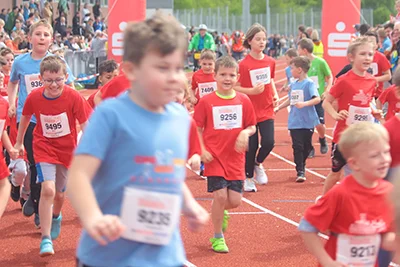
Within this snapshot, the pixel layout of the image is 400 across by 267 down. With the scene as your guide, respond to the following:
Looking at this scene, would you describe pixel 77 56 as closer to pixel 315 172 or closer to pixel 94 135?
pixel 315 172

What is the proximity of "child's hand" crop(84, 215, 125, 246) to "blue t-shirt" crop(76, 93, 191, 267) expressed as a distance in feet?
1.02

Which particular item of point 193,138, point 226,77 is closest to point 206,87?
point 226,77

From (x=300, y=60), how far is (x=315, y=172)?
1.90 meters

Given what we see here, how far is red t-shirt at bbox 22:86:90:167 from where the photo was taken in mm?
7188

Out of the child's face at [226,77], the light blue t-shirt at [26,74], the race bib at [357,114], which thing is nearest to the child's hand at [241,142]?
the child's face at [226,77]

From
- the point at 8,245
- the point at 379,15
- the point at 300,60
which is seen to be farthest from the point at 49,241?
the point at 379,15

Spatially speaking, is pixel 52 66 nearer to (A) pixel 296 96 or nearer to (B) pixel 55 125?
(B) pixel 55 125

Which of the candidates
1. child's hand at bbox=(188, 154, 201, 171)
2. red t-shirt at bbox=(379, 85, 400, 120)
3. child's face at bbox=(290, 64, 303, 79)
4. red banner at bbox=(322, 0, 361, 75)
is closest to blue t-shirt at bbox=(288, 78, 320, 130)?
child's face at bbox=(290, 64, 303, 79)

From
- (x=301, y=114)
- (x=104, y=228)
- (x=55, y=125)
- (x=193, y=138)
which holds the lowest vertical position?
(x=301, y=114)

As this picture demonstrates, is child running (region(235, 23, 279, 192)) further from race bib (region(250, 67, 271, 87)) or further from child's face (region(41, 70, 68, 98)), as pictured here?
child's face (region(41, 70, 68, 98))

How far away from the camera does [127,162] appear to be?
11.4ft

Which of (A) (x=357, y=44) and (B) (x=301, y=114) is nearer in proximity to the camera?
Result: (A) (x=357, y=44)

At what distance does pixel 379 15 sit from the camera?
3066 inches

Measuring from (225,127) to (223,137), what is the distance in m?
0.10
